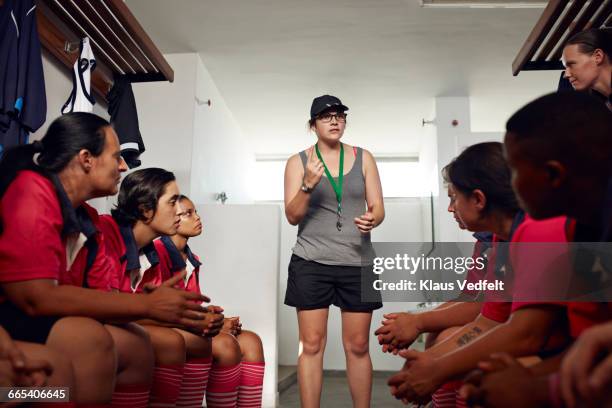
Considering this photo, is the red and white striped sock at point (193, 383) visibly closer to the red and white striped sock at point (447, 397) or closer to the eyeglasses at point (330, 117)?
the red and white striped sock at point (447, 397)

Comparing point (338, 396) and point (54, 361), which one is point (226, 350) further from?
point (338, 396)

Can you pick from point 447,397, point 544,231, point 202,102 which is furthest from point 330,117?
point 202,102

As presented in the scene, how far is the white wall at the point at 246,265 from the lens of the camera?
2.87 metres

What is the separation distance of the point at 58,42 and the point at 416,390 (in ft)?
7.25

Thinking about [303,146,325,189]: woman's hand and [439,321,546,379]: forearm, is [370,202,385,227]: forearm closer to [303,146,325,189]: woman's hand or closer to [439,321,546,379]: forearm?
[303,146,325,189]: woman's hand

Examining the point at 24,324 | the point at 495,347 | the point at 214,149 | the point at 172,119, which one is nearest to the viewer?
the point at 495,347

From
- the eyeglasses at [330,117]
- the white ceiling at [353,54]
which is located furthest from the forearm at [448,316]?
the white ceiling at [353,54]

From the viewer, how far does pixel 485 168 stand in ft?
3.65

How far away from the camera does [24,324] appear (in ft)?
3.23

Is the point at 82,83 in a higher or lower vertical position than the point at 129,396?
higher

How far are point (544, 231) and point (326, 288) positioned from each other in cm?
117

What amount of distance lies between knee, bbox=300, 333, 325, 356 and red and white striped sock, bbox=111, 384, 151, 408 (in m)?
0.80

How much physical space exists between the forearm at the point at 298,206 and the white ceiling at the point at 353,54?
151cm

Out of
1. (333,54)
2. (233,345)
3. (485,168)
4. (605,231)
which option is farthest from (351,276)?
(333,54)
